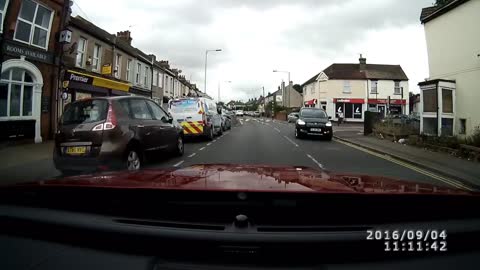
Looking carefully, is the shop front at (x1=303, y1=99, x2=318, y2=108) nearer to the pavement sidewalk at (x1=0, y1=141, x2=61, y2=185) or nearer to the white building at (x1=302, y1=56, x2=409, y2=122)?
the white building at (x1=302, y1=56, x2=409, y2=122)

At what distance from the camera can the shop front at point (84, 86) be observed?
2047 centimetres

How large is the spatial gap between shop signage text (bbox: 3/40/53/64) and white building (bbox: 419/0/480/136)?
57.8 feet

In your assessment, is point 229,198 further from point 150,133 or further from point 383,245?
point 150,133

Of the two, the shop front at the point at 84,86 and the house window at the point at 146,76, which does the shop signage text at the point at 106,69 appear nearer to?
the shop front at the point at 84,86

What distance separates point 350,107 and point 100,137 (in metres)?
55.0

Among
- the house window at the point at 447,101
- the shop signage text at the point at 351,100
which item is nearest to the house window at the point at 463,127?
the house window at the point at 447,101

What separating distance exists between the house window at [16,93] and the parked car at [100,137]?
9078mm

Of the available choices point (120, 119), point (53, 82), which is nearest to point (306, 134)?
point (53, 82)

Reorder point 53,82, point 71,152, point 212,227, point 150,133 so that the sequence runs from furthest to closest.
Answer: point 53,82, point 150,133, point 71,152, point 212,227

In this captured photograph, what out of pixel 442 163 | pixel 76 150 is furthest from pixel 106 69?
pixel 442 163

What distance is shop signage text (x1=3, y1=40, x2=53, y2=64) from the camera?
52.8 ft

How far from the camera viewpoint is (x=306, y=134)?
23422 millimetres

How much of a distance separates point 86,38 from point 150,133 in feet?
53.6

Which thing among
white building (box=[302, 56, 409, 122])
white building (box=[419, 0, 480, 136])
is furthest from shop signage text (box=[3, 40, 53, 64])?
white building (box=[302, 56, 409, 122])
